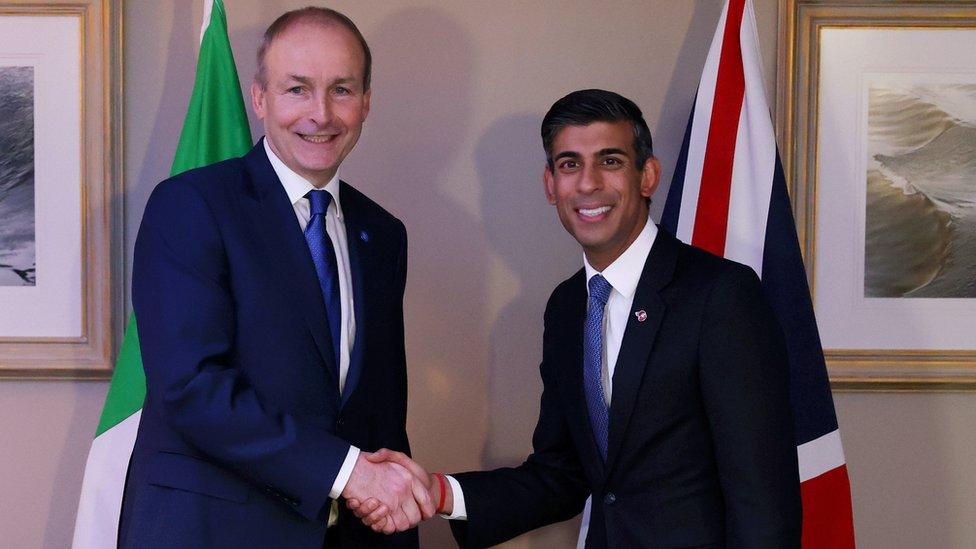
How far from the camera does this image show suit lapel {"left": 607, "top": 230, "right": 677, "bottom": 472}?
1891 millimetres

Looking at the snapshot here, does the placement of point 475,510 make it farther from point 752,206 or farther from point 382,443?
point 752,206

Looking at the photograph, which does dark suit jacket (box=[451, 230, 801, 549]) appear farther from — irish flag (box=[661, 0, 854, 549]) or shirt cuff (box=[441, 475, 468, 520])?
irish flag (box=[661, 0, 854, 549])

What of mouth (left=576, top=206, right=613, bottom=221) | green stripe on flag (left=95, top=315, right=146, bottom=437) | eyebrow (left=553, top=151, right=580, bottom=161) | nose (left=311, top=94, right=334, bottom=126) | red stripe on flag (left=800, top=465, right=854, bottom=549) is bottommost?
red stripe on flag (left=800, top=465, right=854, bottom=549)

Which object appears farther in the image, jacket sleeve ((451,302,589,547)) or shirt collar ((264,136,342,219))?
jacket sleeve ((451,302,589,547))

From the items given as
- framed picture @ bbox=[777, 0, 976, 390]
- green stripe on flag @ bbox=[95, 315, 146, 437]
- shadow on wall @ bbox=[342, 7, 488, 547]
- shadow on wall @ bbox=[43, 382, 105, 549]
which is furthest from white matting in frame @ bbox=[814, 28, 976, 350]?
shadow on wall @ bbox=[43, 382, 105, 549]

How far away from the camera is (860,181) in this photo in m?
2.92

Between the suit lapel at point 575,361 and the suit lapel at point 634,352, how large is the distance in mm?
80

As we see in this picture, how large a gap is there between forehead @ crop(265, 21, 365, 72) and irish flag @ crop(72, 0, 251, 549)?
71cm

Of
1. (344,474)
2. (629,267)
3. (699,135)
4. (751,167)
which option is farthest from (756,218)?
(344,474)

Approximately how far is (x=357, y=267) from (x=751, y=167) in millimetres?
1252

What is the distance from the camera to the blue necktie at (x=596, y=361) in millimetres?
1992

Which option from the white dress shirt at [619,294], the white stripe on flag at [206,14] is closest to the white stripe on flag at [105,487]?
the white stripe on flag at [206,14]

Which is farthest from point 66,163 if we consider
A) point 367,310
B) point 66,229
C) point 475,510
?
point 475,510

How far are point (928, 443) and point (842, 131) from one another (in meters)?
0.98
